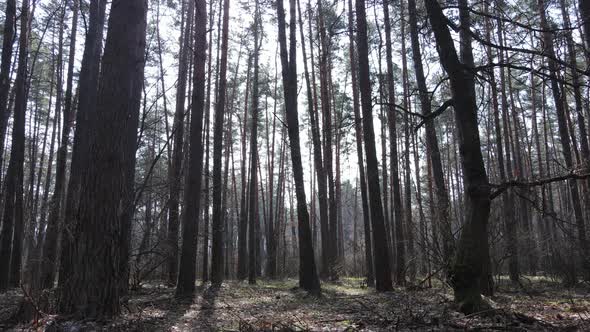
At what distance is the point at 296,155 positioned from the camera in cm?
1055

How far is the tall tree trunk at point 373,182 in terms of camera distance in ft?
33.6

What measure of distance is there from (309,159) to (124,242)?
25217 millimetres

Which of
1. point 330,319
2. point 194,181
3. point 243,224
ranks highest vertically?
point 194,181

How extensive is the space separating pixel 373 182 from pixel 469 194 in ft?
17.4

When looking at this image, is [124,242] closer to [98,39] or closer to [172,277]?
[98,39]

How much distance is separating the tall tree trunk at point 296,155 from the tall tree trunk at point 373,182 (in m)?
1.61

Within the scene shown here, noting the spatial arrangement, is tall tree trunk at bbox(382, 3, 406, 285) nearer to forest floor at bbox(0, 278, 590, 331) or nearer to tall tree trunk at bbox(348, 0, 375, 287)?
tall tree trunk at bbox(348, 0, 375, 287)

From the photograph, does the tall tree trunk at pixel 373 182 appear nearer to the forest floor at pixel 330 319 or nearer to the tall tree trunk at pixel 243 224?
the forest floor at pixel 330 319

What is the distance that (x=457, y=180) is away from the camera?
29.1 meters

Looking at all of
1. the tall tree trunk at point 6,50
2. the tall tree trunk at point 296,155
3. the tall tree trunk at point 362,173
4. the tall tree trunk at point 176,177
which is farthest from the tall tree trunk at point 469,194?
the tall tree trunk at point 6,50

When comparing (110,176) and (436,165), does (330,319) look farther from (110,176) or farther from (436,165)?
(436,165)

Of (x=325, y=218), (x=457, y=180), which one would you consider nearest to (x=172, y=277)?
(x=325, y=218)

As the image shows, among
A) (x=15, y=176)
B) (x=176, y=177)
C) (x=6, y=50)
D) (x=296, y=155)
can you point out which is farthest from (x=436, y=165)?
(x=15, y=176)

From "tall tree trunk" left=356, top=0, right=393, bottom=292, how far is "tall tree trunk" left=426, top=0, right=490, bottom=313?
15.7 feet
